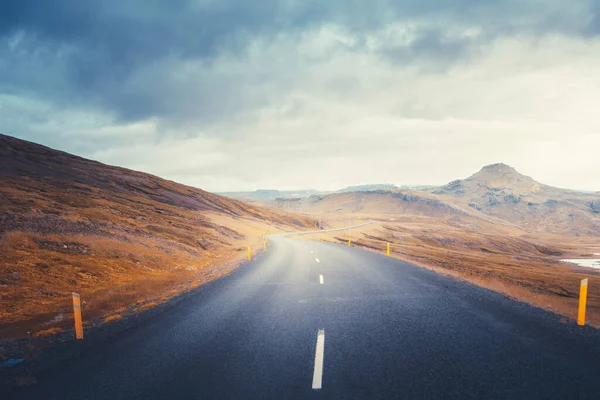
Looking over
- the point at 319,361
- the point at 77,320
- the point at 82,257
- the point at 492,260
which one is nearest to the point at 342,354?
the point at 319,361

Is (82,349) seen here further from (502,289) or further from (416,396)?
(502,289)

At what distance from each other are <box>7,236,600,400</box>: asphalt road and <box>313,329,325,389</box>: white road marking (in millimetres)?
31

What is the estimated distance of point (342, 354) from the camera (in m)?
5.81

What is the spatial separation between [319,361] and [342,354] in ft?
1.87

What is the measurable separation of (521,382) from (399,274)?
10559 millimetres

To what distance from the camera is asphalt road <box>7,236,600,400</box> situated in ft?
15.1

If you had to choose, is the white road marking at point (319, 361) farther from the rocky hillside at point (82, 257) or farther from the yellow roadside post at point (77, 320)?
the rocky hillside at point (82, 257)

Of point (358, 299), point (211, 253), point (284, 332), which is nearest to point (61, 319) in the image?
point (284, 332)

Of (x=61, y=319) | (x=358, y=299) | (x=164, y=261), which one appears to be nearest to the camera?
(x=61, y=319)

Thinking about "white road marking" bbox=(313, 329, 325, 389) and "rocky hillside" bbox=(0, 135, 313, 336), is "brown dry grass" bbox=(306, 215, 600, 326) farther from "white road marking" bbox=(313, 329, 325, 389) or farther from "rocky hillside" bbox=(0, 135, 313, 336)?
"rocky hillside" bbox=(0, 135, 313, 336)

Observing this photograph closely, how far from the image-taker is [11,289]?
11750mm

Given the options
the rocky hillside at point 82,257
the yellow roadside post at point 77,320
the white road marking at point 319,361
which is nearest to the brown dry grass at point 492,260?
the white road marking at point 319,361

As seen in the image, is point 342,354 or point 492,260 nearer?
point 342,354

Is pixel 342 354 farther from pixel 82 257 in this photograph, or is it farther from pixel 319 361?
pixel 82 257
